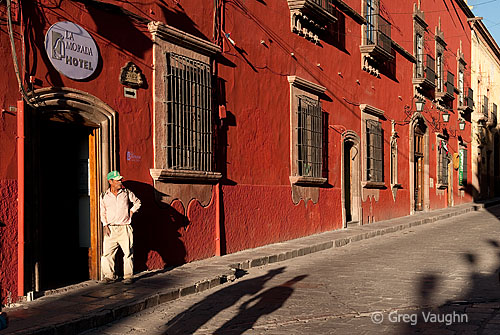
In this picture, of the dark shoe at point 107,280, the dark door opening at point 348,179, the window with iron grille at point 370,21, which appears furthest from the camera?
the window with iron grille at point 370,21

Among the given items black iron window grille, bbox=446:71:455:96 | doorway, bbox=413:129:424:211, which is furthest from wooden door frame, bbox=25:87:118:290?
black iron window grille, bbox=446:71:455:96

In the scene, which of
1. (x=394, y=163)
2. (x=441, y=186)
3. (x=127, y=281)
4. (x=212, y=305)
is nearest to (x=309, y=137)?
(x=394, y=163)

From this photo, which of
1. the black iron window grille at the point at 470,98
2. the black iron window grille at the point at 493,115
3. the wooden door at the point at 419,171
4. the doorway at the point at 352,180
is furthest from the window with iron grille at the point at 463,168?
the doorway at the point at 352,180

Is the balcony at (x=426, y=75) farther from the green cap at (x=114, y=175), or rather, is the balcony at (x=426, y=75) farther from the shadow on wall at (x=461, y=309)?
the green cap at (x=114, y=175)

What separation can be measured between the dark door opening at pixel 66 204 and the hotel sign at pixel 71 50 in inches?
33.1

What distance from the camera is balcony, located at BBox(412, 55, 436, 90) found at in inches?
914

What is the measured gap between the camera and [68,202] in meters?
8.85

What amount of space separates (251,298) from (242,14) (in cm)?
634

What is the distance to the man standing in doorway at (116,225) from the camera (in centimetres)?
824

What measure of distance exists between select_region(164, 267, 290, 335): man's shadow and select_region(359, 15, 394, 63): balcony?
10336 millimetres

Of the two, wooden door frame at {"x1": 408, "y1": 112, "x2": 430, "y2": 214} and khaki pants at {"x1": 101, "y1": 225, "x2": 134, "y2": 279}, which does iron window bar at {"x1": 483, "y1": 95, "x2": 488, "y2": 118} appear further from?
khaki pants at {"x1": 101, "y1": 225, "x2": 134, "y2": 279}

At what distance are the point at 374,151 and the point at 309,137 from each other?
490 cm

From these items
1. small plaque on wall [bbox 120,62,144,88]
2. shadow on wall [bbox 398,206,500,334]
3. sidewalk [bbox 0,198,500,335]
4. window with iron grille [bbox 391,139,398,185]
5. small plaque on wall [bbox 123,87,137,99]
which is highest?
small plaque on wall [bbox 120,62,144,88]

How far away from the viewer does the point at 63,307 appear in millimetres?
6758
